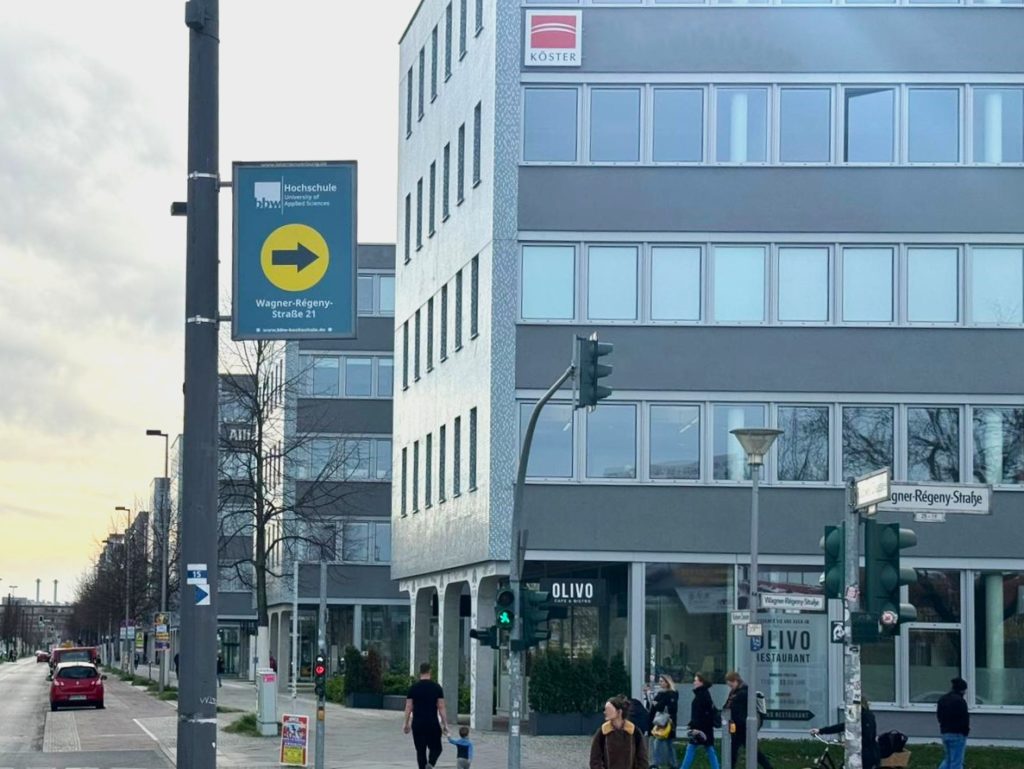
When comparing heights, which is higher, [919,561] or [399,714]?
[919,561]

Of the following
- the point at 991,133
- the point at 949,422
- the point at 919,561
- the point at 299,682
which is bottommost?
the point at 299,682

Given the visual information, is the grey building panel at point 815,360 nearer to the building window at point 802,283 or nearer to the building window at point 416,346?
the building window at point 802,283

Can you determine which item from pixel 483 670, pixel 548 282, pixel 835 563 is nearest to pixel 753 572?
pixel 835 563

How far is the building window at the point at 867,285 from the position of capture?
129 feet

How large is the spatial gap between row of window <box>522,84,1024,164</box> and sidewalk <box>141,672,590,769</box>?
1310 cm

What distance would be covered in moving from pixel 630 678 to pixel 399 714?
1379cm

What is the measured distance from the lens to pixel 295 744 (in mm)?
29859

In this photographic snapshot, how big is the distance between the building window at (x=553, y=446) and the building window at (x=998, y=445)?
8.88 m

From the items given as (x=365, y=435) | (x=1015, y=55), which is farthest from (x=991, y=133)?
(x=365, y=435)

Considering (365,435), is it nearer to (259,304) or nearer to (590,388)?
(590,388)

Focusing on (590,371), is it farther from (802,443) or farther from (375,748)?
(802,443)

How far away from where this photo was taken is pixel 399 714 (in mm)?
50969

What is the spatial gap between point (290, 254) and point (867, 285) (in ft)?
102

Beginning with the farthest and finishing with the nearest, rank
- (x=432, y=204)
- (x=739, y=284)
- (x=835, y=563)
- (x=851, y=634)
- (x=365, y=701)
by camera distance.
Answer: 1. (x=365, y=701)
2. (x=432, y=204)
3. (x=739, y=284)
4. (x=835, y=563)
5. (x=851, y=634)
